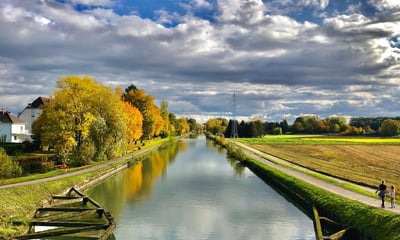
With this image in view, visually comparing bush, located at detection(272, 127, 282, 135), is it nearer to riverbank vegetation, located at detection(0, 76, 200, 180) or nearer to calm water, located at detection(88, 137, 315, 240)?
riverbank vegetation, located at detection(0, 76, 200, 180)

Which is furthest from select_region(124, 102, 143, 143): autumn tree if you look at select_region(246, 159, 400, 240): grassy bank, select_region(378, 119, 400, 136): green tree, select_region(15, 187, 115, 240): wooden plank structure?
select_region(378, 119, 400, 136): green tree

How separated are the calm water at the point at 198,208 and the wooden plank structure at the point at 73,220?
0.87 m

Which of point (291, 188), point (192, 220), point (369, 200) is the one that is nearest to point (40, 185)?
point (192, 220)

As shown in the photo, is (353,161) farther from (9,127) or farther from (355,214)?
(9,127)

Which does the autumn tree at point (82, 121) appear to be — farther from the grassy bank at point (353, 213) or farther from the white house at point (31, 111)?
the white house at point (31, 111)

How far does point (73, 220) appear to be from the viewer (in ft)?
77.5

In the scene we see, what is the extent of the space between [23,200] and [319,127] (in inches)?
6290

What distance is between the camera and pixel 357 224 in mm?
19922

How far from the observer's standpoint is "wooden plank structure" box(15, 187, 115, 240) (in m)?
19.4

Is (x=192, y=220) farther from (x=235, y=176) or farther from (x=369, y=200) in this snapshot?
(x=235, y=176)

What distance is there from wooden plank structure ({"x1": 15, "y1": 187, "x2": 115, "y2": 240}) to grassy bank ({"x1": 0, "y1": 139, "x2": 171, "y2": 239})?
509mm

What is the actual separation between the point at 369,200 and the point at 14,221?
19139 millimetres

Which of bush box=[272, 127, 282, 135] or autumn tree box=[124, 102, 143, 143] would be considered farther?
bush box=[272, 127, 282, 135]

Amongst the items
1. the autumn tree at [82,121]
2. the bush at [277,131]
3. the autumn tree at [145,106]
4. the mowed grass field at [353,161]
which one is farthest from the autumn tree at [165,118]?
the autumn tree at [82,121]
